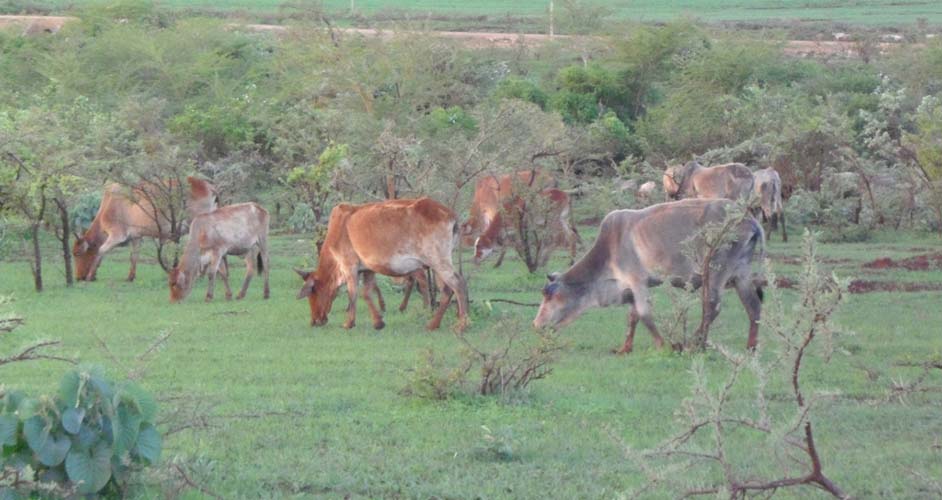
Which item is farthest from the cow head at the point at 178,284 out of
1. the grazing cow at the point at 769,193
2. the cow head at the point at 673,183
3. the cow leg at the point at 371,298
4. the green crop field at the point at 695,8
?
the green crop field at the point at 695,8

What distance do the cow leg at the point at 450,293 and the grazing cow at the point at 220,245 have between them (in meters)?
3.84

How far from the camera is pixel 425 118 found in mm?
28250

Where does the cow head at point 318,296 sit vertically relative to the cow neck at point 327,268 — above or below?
below

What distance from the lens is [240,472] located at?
7742 mm

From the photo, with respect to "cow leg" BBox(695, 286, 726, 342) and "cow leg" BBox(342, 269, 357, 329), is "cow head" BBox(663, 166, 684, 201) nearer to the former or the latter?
"cow leg" BBox(342, 269, 357, 329)

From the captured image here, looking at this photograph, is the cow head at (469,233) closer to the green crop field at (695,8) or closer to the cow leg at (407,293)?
the cow leg at (407,293)

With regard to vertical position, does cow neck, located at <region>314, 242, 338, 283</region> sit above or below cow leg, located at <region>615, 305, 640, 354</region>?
above

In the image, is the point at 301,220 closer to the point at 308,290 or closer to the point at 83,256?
the point at 83,256

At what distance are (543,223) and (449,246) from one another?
4048mm

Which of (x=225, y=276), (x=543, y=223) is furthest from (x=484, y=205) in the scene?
(x=225, y=276)

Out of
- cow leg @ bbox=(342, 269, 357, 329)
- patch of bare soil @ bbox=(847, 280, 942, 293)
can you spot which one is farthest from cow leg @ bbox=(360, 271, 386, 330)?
patch of bare soil @ bbox=(847, 280, 942, 293)

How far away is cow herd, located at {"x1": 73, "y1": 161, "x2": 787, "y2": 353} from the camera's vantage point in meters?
12.3

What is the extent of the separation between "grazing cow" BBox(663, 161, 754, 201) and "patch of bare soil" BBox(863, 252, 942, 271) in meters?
2.41

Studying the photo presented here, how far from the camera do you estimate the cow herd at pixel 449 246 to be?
12289 mm
